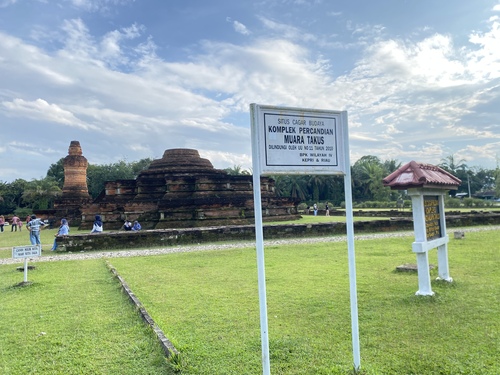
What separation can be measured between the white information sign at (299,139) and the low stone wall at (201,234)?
403 inches

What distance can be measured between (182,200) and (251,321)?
14.2 metres

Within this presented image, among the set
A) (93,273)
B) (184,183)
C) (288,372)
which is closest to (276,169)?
(288,372)

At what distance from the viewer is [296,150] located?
10.7 feet

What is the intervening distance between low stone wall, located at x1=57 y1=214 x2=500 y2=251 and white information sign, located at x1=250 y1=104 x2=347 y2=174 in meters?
10.2

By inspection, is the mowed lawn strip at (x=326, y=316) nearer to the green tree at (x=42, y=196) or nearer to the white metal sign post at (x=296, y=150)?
the white metal sign post at (x=296, y=150)

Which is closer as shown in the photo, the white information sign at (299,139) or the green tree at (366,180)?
the white information sign at (299,139)

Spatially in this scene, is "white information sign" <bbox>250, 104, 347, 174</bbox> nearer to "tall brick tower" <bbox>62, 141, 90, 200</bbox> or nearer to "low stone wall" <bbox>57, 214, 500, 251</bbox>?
"low stone wall" <bbox>57, 214, 500, 251</bbox>

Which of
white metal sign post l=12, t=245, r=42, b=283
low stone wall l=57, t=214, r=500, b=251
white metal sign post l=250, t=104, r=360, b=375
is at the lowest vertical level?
low stone wall l=57, t=214, r=500, b=251

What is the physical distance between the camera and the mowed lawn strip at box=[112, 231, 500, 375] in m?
3.29

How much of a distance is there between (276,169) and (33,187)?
5317 centimetres

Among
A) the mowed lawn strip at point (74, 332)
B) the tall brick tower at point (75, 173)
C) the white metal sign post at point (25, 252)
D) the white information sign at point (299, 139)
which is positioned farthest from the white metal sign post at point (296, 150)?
the tall brick tower at point (75, 173)

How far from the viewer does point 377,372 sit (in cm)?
307

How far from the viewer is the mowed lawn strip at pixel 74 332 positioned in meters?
3.44

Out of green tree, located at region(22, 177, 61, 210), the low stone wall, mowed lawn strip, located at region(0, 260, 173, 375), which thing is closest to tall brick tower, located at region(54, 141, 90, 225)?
green tree, located at region(22, 177, 61, 210)
